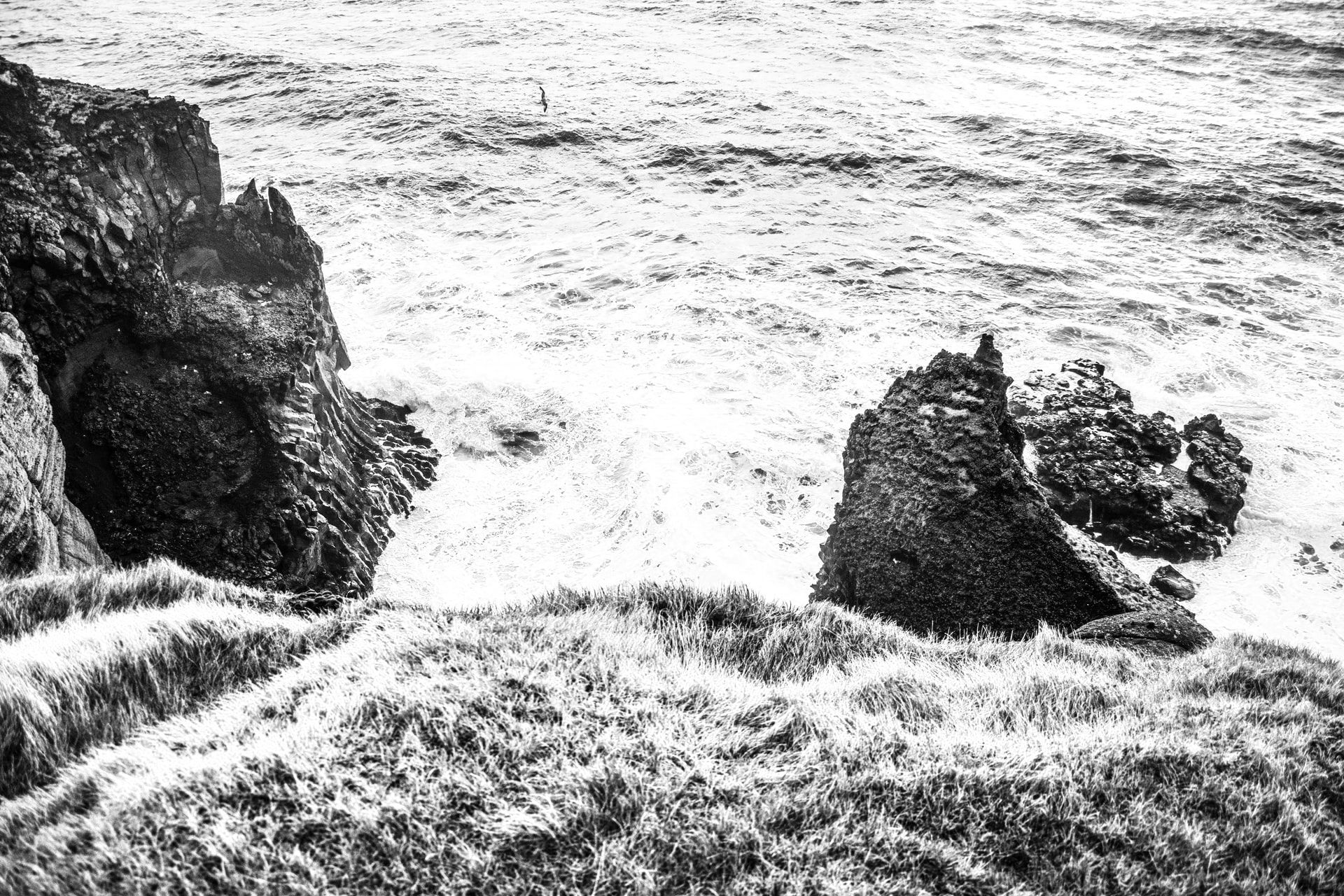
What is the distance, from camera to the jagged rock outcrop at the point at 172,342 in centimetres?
833

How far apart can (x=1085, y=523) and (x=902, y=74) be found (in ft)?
95.3

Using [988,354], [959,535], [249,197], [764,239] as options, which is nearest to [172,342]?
[249,197]

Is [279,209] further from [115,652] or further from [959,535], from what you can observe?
[959,535]

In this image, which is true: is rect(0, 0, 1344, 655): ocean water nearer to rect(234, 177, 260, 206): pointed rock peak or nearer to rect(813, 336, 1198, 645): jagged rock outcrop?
rect(813, 336, 1198, 645): jagged rock outcrop

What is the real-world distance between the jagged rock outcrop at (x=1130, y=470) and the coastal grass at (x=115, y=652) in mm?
10489

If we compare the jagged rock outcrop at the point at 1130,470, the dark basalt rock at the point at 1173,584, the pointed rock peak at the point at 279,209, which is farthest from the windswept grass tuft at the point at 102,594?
the dark basalt rock at the point at 1173,584

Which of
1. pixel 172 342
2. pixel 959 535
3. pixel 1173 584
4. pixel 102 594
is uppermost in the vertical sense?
pixel 172 342

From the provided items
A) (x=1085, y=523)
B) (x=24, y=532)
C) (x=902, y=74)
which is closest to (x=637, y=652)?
(x=24, y=532)

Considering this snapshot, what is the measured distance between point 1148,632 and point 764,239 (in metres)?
16.2

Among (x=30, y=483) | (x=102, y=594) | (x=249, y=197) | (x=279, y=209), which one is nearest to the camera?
(x=102, y=594)

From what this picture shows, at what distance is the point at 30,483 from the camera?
270 inches

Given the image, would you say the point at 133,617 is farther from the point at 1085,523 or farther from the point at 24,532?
the point at 1085,523

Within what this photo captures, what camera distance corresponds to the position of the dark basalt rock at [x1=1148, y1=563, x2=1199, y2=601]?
9984 mm

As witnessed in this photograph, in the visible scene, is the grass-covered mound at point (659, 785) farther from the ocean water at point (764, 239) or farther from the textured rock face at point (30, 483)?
the ocean water at point (764, 239)
